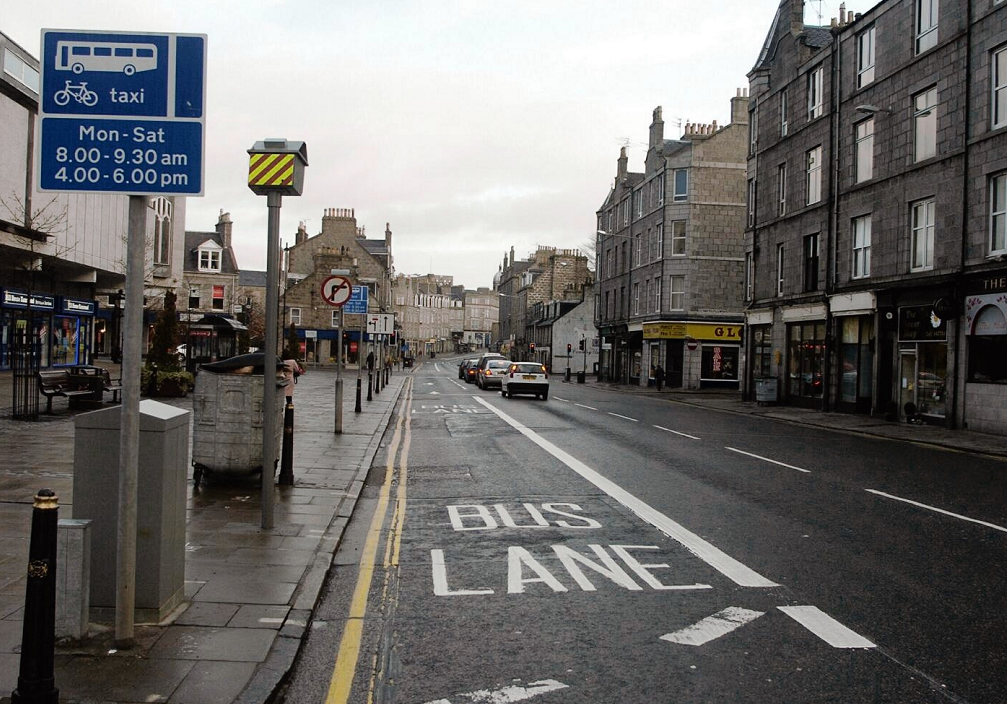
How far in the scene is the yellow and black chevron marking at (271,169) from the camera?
7.56 meters

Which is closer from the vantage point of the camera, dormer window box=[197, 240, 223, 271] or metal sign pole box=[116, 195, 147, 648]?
metal sign pole box=[116, 195, 147, 648]

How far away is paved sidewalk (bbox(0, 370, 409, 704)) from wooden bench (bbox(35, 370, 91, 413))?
22.4 ft

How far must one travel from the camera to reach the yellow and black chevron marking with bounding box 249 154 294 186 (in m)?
7.56

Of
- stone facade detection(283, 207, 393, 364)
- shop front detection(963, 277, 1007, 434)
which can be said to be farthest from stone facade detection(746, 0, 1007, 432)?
stone facade detection(283, 207, 393, 364)

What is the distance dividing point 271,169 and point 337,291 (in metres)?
8.89

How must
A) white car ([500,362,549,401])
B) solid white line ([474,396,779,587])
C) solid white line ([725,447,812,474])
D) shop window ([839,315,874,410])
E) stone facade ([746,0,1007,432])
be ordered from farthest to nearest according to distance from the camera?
1. white car ([500,362,549,401])
2. shop window ([839,315,874,410])
3. stone facade ([746,0,1007,432])
4. solid white line ([725,447,812,474])
5. solid white line ([474,396,779,587])

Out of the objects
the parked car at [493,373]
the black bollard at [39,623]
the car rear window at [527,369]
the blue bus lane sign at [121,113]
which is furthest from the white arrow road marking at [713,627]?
the parked car at [493,373]

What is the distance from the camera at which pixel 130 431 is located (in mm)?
4500

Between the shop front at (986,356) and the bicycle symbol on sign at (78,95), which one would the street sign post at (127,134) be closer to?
the bicycle symbol on sign at (78,95)

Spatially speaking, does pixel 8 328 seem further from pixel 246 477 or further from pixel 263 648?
pixel 263 648

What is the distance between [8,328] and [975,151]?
122 ft

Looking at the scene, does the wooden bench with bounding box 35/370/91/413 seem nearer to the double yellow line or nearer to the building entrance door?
the double yellow line

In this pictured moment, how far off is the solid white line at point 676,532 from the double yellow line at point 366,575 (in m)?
2.56

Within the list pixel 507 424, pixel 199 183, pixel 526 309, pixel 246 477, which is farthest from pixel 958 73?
pixel 526 309
